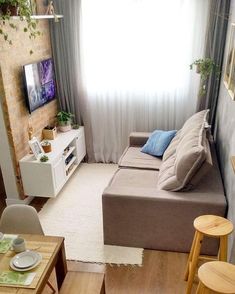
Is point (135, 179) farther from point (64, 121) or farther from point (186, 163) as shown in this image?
point (64, 121)

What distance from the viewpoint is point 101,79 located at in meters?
3.88

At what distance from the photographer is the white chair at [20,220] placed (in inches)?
79.8

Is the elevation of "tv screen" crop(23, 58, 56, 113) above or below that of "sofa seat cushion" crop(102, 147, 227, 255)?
above

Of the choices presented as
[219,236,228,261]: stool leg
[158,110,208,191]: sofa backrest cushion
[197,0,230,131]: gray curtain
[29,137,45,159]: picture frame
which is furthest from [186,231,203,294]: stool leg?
[197,0,230,131]: gray curtain

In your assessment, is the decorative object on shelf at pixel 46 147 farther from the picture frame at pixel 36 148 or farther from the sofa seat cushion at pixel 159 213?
the sofa seat cushion at pixel 159 213

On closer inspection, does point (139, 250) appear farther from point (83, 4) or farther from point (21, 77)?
point (83, 4)

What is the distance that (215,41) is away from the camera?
11.2 ft

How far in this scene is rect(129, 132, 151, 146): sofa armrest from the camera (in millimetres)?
3744

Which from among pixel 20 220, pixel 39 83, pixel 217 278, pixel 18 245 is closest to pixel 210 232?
pixel 217 278

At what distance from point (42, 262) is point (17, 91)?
1.98 meters

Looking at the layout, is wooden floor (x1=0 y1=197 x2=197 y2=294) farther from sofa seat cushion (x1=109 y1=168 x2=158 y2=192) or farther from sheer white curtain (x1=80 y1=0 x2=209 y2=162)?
sheer white curtain (x1=80 y1=0 x2=209 y2=162)

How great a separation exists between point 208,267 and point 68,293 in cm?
80

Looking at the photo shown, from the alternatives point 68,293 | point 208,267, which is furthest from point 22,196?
point 208,267

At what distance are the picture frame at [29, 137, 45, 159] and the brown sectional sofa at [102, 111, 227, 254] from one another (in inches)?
42.4
